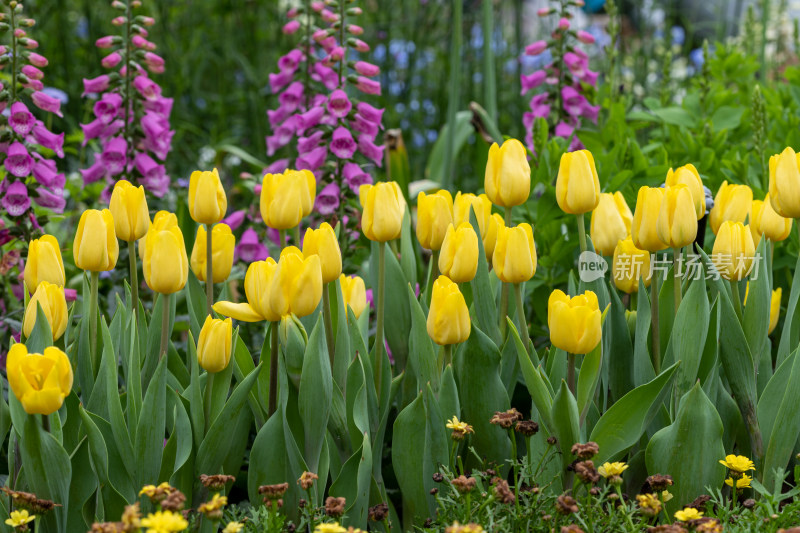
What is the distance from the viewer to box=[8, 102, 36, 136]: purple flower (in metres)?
2.02

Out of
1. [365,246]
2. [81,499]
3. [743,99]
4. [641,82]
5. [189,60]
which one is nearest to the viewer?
[81,499]

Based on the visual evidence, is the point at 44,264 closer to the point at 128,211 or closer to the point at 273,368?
the point at 128,211

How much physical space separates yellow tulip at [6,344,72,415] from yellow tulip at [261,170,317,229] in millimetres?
489

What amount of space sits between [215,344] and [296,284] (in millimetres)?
157

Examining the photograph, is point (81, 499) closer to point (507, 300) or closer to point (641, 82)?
point (507, 300)

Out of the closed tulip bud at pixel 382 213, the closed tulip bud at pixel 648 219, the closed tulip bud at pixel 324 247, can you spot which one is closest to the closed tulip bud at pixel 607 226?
the closed tulip bud at pixel 648 219

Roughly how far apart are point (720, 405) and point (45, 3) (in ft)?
11.8

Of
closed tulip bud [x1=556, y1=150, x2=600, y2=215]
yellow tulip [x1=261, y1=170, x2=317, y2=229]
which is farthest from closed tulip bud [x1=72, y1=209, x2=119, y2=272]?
closed tulip bud [x1=556, y1=150, x2=600, y2=215]

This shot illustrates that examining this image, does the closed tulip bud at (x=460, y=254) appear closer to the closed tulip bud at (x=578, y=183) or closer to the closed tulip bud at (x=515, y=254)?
the closed tulip bud at (x=515, y=254)

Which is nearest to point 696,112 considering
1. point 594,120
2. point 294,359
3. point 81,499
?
point 594,120

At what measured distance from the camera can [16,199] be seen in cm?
207

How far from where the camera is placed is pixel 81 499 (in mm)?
1390

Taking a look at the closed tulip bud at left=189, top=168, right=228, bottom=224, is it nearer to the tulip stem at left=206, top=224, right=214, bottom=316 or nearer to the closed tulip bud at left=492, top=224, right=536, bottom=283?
the tulip stem at left=206, top=224, right=214, bottom=316

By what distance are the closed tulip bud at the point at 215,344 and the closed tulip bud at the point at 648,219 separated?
67cm
